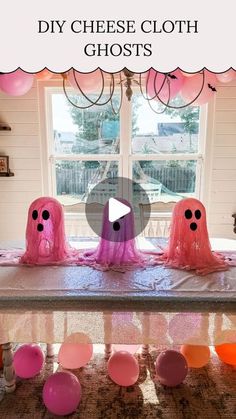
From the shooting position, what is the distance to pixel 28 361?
1.64m

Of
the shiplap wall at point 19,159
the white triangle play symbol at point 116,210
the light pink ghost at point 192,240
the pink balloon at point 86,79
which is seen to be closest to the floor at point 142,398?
the light pink ghost at point 192,240

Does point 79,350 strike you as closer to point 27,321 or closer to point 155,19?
point 27,321

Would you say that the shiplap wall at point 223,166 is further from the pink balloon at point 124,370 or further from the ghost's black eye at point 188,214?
the pink balloon at point 124,370

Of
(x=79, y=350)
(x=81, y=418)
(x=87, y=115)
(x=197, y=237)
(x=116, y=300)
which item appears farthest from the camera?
(x=87, y=115)

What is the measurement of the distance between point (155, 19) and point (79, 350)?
5.12 feet

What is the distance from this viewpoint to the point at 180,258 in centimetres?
158

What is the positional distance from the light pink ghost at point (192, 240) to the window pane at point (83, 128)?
1749 mm

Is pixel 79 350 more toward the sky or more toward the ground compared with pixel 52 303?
more toward the ground

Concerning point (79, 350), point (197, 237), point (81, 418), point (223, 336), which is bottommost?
point (81, 418)

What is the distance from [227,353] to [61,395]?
928 millimetres

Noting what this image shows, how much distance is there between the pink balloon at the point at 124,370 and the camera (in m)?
1.57

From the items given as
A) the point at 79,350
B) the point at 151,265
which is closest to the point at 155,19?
the point at 151,265

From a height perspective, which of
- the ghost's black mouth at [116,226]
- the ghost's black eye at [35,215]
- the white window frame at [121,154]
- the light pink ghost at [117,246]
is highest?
the white window frame at [121,154]

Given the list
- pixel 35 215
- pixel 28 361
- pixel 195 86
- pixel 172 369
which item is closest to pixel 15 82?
pixel 35 215
